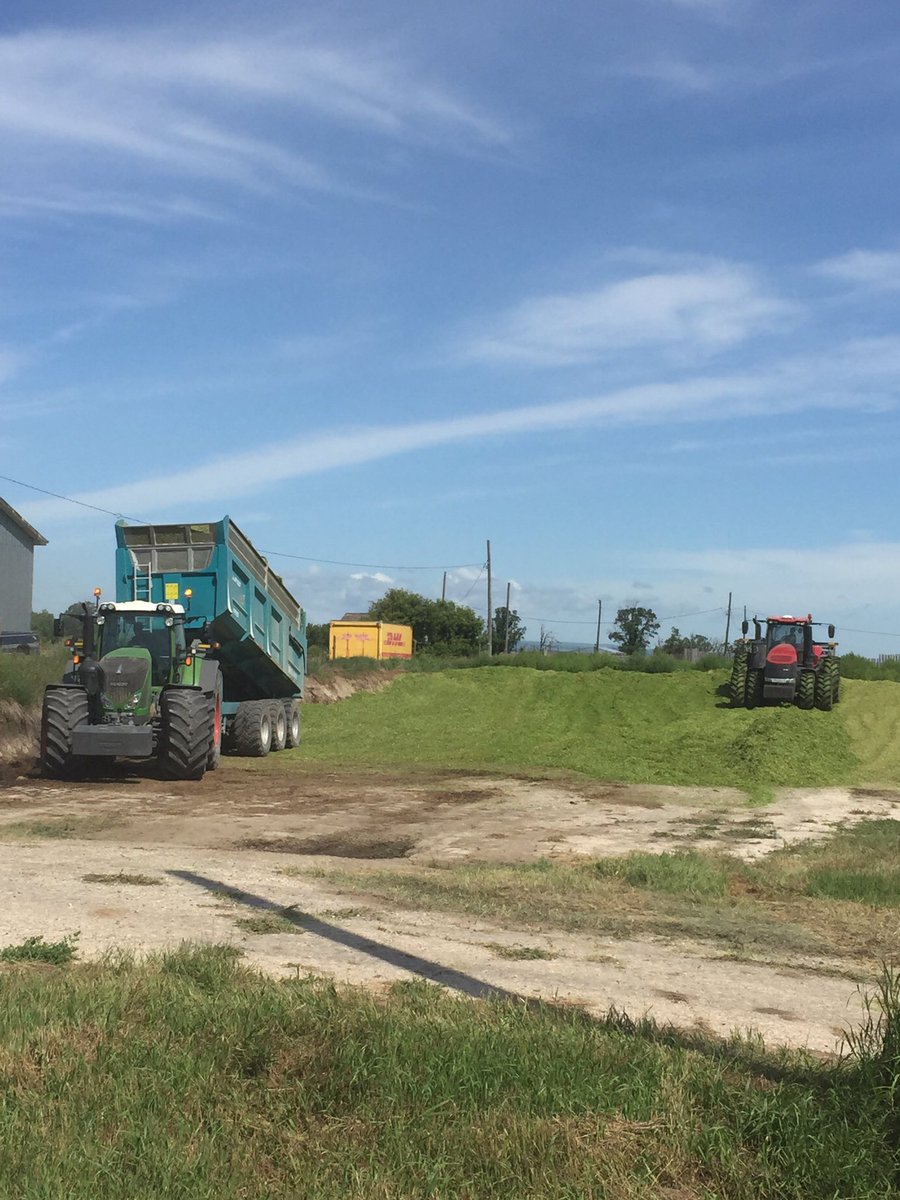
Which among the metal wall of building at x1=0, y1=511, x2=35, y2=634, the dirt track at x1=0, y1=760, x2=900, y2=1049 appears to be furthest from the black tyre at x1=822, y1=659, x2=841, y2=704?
the metal wall of building at x1=0, y1=511, x2=35, y2=634

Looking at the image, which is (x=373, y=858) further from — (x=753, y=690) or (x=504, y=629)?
(x=504, y=629)

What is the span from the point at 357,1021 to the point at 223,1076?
729mm

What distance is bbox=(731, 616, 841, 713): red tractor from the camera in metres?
30.3

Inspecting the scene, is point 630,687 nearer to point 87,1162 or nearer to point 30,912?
point 30,912

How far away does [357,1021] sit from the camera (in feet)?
18.4

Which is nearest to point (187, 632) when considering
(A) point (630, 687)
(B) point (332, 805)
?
(B) point (332, 805)

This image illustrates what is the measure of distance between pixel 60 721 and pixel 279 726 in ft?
22.0

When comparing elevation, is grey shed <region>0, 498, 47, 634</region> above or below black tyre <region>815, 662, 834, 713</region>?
above

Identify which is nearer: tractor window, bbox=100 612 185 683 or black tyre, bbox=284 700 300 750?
tractor window, bbox=100 612 185 683

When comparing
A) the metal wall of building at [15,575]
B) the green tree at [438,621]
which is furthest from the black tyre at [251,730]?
the green tree at [438,621]

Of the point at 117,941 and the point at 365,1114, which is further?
the point at 117,941

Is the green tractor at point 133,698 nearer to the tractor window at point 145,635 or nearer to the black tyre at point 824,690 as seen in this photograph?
the tractor window at point 145,635

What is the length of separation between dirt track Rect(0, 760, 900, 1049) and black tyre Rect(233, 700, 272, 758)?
1.29 metres

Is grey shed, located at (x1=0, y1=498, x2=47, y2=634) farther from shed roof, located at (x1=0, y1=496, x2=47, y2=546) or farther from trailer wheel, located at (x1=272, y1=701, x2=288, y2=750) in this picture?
trailer wheel, located at (x1=272, y1=701, x2=288, y2=750)
